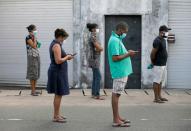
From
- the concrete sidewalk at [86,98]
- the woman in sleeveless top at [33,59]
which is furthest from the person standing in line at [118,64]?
the woman in sleeveless top at [33,59]

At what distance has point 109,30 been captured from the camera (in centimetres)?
1514

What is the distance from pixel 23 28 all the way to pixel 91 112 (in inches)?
219

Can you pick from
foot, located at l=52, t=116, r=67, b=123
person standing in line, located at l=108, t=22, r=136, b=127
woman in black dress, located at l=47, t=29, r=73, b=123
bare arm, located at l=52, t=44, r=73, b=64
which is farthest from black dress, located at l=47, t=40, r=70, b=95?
person standing in line, located at l=108, t=22, r=136, b=127

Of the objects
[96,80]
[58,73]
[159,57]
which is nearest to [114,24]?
[96,80]

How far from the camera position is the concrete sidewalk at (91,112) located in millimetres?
9328

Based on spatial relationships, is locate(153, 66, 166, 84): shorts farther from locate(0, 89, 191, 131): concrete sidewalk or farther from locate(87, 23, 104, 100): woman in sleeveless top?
locate(87, 23, 104, 100): woman in sleeveless top

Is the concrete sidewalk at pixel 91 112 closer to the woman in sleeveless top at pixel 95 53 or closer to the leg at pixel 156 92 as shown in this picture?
the leg at pixel 156 92

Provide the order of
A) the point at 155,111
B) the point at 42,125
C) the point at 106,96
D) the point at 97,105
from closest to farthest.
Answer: the point at 42,125, the point at 155,111, the point at 97,105, the point at 106,96

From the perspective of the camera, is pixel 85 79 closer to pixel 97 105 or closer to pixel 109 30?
pixel 109 30

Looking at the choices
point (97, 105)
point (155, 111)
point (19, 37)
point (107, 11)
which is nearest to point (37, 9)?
point (19, 37)

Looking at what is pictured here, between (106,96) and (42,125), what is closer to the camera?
(42,125)

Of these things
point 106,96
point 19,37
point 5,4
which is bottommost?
point 106,96

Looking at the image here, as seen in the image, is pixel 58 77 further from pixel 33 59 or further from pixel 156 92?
pixel 33 59

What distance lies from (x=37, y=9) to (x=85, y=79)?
2569 millimetres
